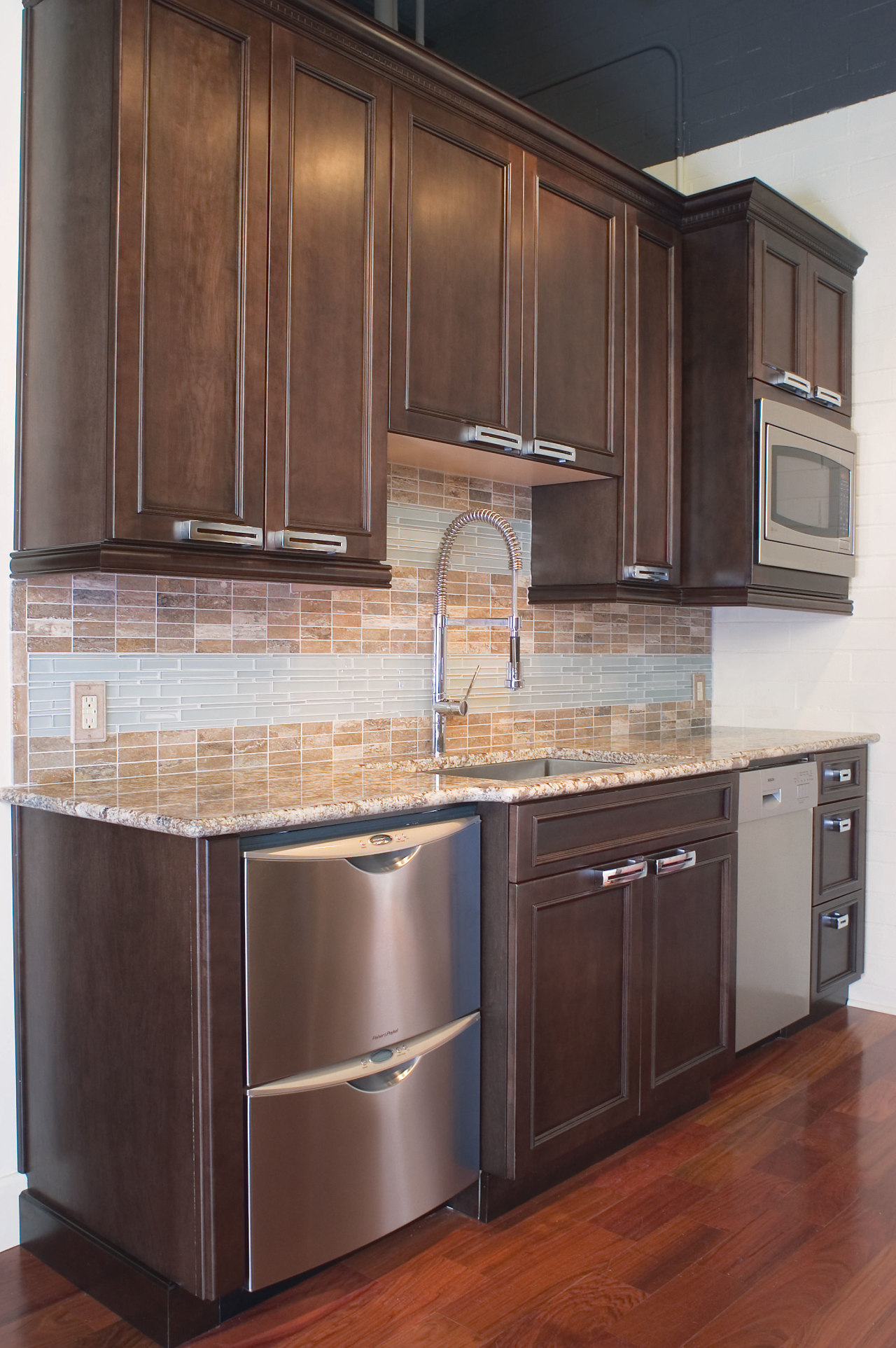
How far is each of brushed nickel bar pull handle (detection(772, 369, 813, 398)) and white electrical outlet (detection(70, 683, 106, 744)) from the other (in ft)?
7.27

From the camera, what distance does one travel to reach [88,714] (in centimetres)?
210

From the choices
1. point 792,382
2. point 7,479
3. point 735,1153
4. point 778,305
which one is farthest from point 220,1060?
point 778,305

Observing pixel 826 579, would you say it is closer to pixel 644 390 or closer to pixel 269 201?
pixel 644 390

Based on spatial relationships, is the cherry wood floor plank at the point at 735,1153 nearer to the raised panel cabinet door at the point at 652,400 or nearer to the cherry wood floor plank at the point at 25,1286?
the cherry wood floor plank at the point at 25,1286

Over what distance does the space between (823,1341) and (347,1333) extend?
0.78 m

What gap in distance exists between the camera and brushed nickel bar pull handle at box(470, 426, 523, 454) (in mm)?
2482

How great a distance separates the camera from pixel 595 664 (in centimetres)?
350

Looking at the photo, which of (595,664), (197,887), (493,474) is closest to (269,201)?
(493,474)

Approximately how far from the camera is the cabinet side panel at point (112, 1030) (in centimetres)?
170

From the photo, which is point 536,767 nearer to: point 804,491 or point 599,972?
point 599,972

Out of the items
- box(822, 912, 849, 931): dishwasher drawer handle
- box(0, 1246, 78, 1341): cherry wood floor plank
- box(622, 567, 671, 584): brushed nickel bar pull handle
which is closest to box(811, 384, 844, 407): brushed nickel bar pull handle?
box(622, 567, 671, 584): brushed nickel bar pull handle

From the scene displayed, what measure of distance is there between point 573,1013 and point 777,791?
→ 1.08 meters

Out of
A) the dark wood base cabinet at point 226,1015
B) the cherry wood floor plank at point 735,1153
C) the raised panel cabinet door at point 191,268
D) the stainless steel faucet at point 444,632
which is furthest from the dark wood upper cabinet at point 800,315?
the cherry wood floor plank at point 735,1153

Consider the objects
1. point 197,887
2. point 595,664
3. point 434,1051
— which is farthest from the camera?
point 595,664
